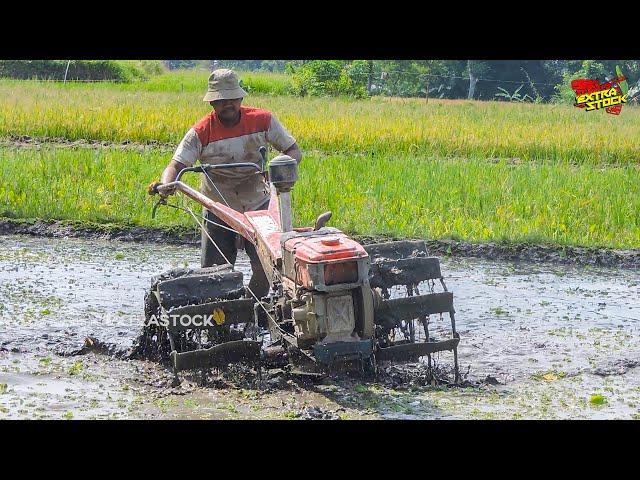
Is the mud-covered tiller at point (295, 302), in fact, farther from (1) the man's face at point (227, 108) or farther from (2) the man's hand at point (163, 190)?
(1) the man's face at point (227, 108)

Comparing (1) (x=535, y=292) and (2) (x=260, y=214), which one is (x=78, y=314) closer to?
(2) (x=260, y=214)

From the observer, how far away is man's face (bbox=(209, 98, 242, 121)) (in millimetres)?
6008

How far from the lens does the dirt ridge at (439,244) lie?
9.11m

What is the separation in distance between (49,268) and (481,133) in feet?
33.4

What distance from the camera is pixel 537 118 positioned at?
20.1 meters

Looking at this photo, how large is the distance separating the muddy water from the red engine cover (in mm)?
736

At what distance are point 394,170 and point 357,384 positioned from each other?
23.4ft

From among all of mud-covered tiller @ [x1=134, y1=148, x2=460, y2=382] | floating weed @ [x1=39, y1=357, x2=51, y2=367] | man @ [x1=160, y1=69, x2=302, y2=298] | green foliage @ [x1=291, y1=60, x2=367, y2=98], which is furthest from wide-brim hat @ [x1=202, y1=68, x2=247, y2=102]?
green foliage @ [x1=291, y1=60, x2=367, y2=98]

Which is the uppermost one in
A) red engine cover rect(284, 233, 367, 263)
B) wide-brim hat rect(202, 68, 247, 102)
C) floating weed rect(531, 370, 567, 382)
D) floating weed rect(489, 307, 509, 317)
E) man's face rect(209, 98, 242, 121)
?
wide-brim hat rect(202, 68, 247, 102)

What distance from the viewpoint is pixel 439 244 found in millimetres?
9391

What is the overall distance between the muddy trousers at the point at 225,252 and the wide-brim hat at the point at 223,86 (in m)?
0.76

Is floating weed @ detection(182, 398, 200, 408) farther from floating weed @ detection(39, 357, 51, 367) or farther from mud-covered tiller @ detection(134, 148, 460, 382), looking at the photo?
floating weed @ detection(39, 357, 51, 367)

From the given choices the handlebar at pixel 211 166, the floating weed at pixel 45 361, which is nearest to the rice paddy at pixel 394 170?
the handlebar at pixel 211 166

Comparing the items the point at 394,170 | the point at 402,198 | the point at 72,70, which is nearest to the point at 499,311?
the point at 402,198
